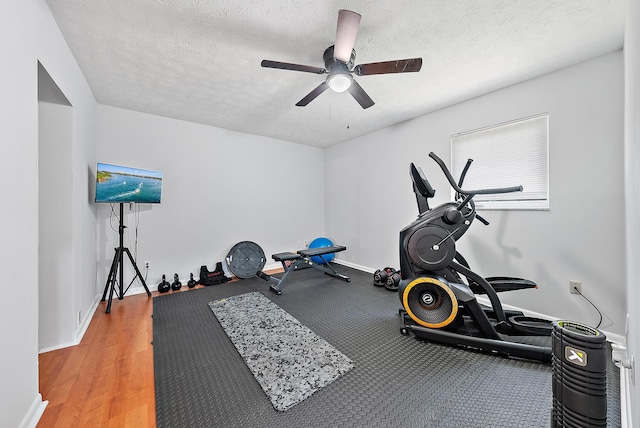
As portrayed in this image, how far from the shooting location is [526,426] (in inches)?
50.4

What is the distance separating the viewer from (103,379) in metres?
1.66

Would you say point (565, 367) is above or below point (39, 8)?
below

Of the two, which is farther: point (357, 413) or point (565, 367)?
point (357, 413)

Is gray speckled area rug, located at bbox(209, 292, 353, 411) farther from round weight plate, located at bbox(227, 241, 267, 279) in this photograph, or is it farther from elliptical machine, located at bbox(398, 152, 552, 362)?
round weight plate, located at bbox(227, 241, 267, 279)

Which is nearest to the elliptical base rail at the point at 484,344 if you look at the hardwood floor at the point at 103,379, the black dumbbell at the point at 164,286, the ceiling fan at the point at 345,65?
the hardwood floor at the point at 103,379

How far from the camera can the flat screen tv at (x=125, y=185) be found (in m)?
2.61

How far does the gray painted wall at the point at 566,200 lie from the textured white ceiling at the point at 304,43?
22 centimetres

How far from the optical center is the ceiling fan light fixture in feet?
6.24

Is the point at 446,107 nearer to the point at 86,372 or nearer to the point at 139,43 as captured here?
the point at 139,43

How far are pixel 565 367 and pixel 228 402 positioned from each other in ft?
5.68

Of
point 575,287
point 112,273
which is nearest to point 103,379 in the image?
point 112,273

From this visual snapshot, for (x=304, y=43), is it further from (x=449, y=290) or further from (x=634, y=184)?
(x=449, y=290)

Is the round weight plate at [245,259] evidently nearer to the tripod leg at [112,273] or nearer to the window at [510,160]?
the tripod leg at [112,273]

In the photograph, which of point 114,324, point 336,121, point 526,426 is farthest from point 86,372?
point 336,121
